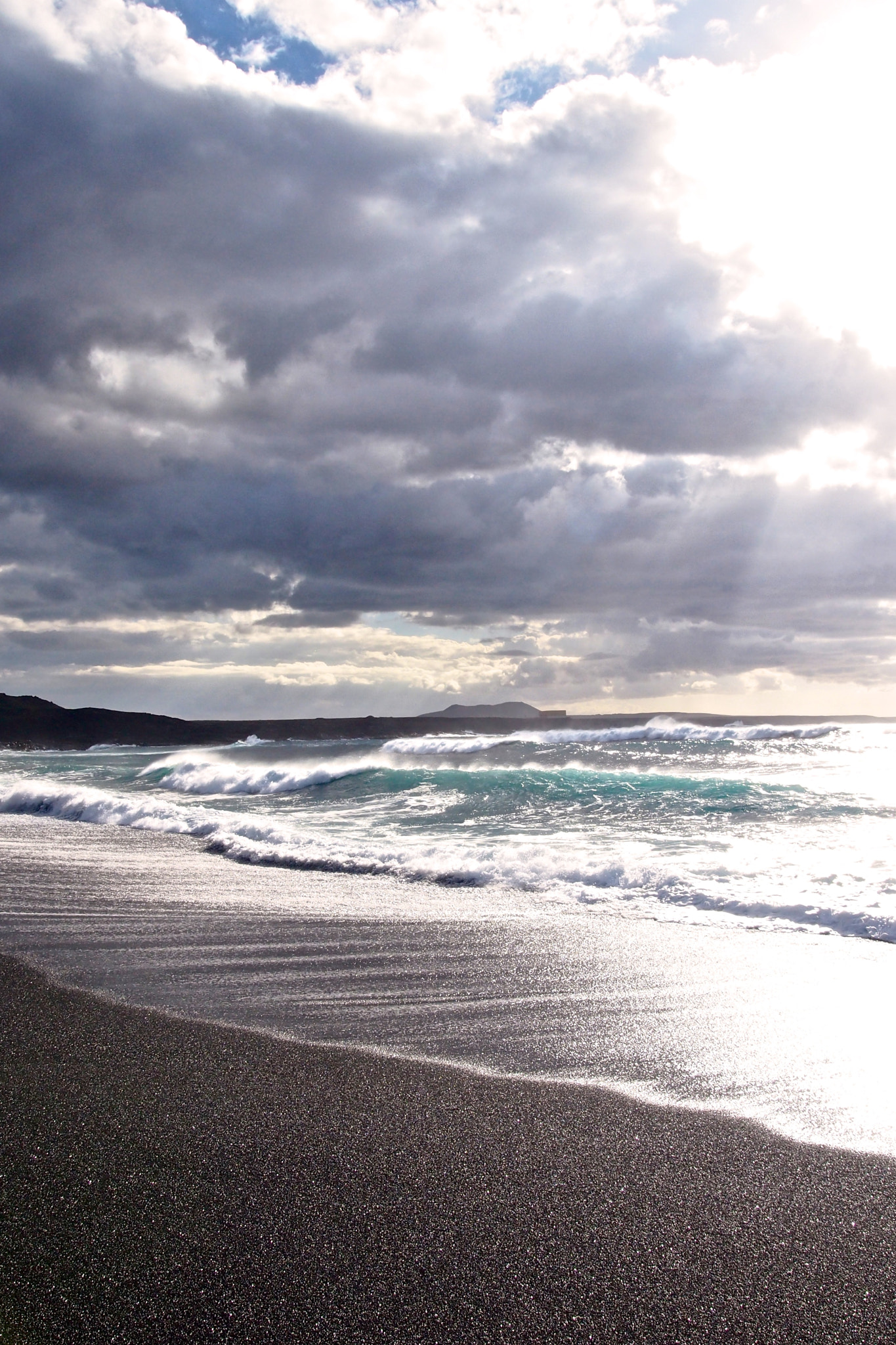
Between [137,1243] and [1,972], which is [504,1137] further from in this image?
[1,972]

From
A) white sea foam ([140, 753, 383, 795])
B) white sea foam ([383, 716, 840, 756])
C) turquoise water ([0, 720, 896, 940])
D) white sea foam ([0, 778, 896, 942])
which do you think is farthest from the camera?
white sea foam ([383, 716, 840, 756])

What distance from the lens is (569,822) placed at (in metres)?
13.5

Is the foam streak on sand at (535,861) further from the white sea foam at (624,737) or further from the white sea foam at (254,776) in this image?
the white sea foam at (624,737)

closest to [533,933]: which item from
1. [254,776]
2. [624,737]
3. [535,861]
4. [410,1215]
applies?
[535,861]

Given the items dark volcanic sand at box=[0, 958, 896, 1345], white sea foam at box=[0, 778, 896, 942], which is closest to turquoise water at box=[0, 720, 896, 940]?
white sea foam at box=[0, 778, 896, 942]

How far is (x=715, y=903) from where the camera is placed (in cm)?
721

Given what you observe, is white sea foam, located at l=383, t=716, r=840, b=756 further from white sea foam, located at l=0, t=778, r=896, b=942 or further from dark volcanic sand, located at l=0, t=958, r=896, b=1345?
dark volcanic sand, located at l=0, t=958, r=896, b=1345

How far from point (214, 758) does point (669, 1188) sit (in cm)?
3664

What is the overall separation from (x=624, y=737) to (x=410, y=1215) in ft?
176

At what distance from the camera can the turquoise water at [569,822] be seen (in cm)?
763

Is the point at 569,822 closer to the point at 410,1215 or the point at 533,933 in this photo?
the point at 533,933

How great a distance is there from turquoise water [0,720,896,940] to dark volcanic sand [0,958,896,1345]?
4116 millimetres

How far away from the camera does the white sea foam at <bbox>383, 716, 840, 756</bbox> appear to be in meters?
40.5

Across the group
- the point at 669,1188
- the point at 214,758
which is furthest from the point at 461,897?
the point at 214,758
